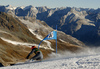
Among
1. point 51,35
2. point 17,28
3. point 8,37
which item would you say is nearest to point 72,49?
point 17,28

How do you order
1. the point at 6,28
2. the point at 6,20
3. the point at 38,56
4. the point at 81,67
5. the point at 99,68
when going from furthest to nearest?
the point at 6,20 → the point at 6,28 → the point at 38,56 → the point at 81,67 → the point at 99,68

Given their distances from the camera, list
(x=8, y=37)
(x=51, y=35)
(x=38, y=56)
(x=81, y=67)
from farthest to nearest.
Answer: (x=8, y=37), (x=51, y=35), (x=38, y=56), (x=81, y=67)

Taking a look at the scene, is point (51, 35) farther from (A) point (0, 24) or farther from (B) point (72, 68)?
(A) point (0, 24)

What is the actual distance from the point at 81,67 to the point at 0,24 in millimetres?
151924

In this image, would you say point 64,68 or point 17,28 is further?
point 17,28

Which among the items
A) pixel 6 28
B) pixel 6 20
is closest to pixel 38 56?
pixel 6 28

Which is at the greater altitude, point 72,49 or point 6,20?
point 6,20

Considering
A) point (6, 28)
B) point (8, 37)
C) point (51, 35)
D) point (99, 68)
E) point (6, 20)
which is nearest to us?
point (99, 68)

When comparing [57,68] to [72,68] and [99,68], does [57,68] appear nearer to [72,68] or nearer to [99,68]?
[72,68]

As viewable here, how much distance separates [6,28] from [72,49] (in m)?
64.3

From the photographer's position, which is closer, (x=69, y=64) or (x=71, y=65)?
(x=71, y=65)

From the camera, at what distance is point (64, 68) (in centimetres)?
1410

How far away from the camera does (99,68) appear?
43.1ft

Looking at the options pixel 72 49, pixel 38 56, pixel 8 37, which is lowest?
pixel 72 49
